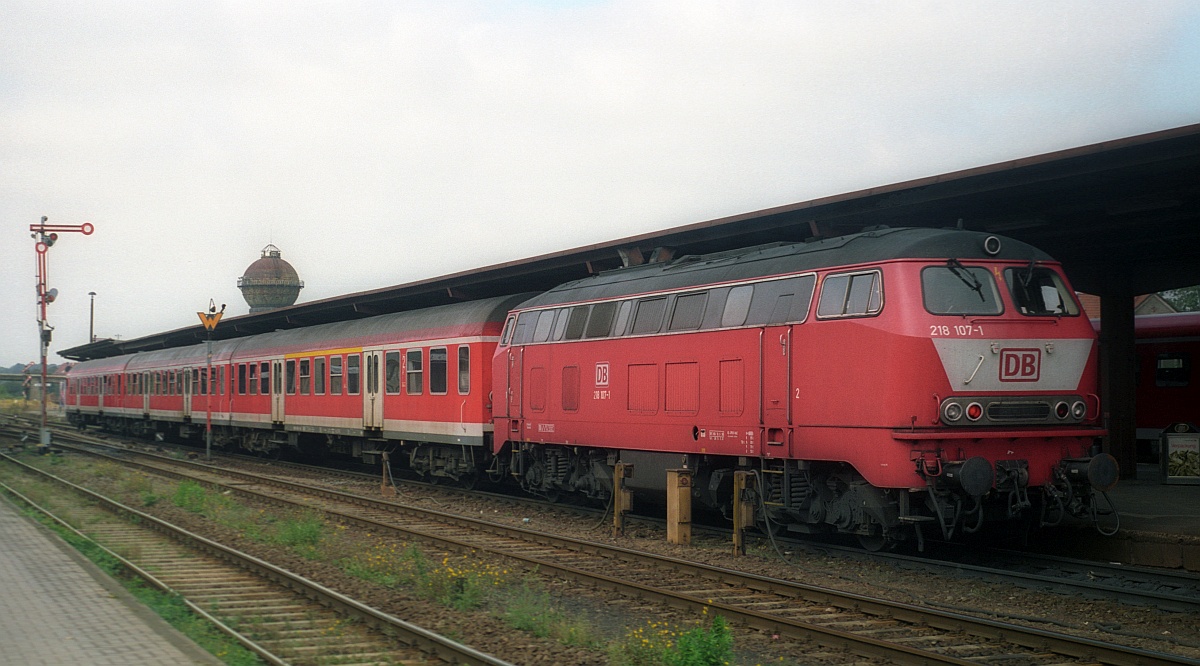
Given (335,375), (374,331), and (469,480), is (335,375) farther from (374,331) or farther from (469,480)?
(469,480)

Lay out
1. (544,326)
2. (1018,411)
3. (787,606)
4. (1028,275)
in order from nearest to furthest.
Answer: (787,606) < (1018,411) < (1028,275) < (544,326)

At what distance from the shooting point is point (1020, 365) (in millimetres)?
11891

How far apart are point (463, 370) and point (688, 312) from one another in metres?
7.93

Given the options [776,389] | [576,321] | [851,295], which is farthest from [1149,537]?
[576,321]

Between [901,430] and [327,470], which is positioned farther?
[327,470]

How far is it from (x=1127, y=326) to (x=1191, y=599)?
11.2 meters

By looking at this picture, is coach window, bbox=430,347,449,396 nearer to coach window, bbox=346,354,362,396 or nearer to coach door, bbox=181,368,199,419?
coach window, bbox=346,354,362,396

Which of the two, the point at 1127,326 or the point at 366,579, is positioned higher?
the point at 1127,326

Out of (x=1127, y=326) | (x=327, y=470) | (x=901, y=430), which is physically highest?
(x=1127, y=326)

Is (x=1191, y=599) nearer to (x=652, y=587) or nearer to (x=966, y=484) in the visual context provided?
(x=966, y=484)

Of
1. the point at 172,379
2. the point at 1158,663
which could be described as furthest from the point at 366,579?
the point at 172,379

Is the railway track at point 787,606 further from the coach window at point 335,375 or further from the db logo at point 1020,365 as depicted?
the coach window at point 335,375

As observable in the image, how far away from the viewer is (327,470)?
95.7 feet

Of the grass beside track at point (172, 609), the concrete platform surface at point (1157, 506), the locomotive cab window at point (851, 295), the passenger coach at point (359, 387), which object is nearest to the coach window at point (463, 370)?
the passenger coach at point (359, 387)
